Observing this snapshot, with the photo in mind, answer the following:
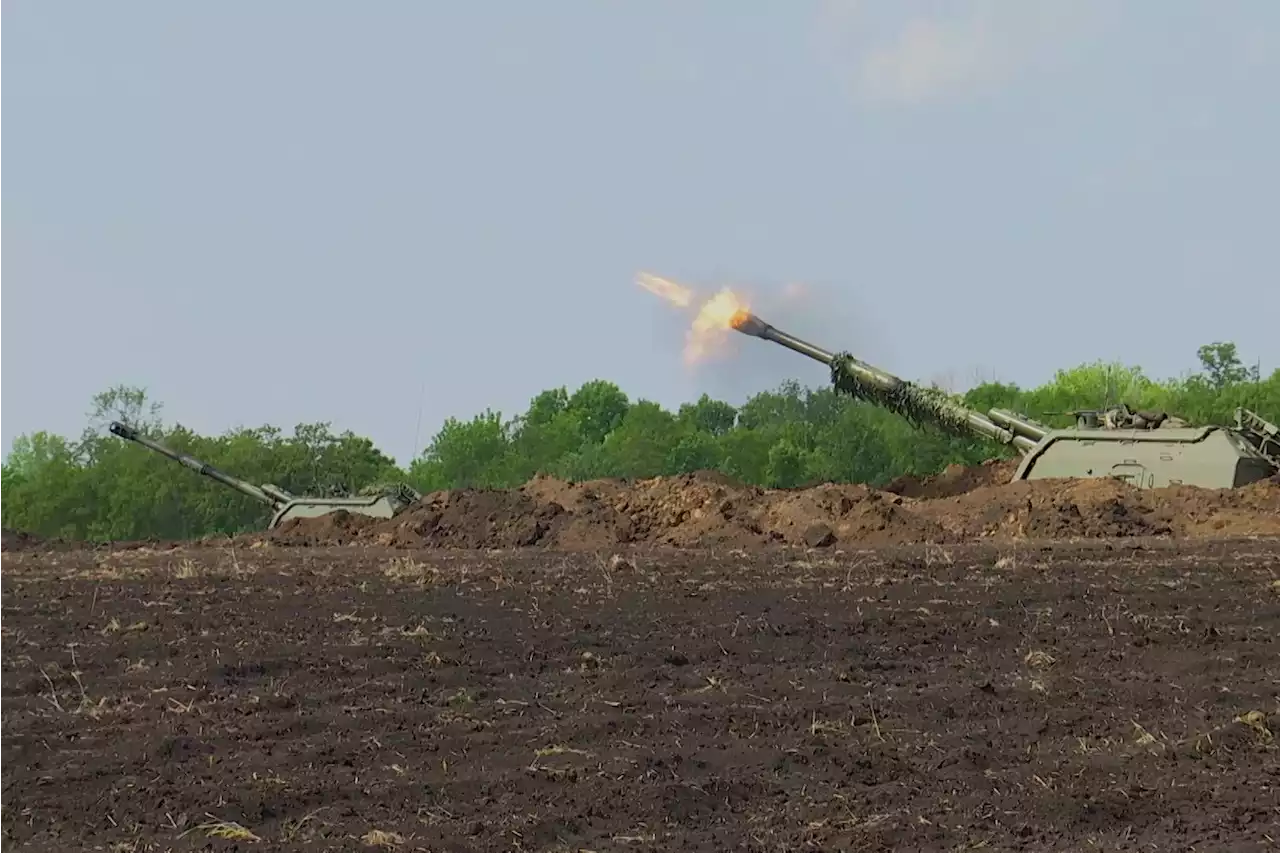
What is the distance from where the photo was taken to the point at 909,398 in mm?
29359

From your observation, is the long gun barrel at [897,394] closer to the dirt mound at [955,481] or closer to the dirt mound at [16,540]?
the dirt mound at [955,481]

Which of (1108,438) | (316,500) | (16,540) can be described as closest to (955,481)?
(1108,438)

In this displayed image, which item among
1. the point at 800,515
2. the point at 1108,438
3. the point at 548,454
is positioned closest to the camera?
the point at 800,515

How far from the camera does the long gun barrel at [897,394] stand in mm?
28375

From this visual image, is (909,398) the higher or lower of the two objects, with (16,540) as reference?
higher

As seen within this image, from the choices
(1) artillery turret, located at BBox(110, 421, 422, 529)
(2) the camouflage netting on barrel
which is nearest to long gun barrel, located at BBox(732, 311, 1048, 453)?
(2) the camouflage netting on barrel

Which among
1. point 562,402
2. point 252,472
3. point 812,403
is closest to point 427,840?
point 252,472

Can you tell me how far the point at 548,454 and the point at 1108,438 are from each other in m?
54.2

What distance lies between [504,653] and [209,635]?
2.10 meters

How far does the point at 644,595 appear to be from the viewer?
12.7m

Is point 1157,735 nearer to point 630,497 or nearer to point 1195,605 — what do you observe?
point 1195,605

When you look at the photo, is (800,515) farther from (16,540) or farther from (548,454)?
(548,454)

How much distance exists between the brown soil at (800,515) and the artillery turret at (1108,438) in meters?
0.96

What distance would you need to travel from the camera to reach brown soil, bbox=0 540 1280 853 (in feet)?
20.7
